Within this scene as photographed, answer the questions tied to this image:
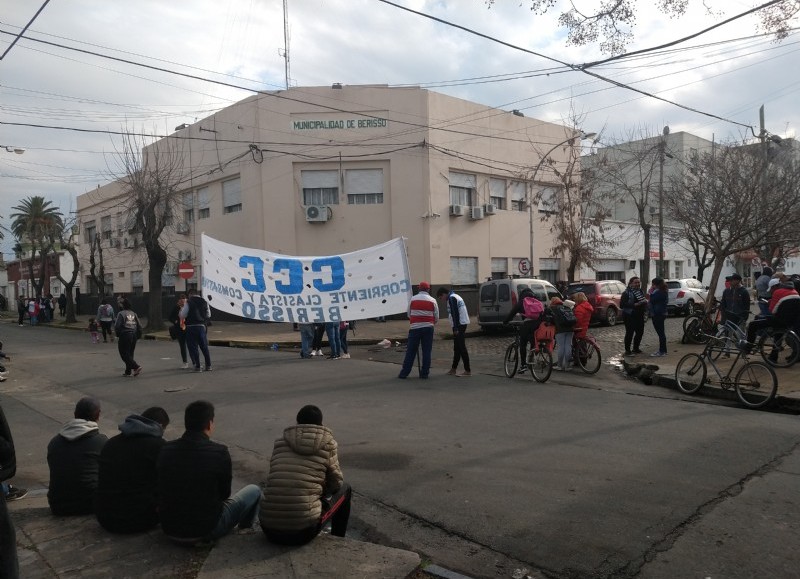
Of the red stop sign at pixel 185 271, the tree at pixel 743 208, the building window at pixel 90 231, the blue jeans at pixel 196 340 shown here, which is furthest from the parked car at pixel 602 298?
Answer: the building window at pixel 90 231

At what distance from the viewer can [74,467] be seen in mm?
4660

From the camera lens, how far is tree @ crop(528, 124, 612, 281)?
2719 cm

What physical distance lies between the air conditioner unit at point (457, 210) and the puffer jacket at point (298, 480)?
23.2 m

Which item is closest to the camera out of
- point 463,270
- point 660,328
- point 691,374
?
point 691,374

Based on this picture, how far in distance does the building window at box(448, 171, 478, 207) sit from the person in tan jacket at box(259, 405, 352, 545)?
23836 mm

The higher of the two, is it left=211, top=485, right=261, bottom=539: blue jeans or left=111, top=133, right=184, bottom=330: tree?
left=111, top=133, right=184, bottom=330: tree

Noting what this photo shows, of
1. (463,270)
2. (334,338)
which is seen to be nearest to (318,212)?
(463,270)

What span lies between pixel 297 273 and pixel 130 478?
30.5ft

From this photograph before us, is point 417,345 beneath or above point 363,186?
beneath

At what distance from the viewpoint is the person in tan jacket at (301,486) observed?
3.93m

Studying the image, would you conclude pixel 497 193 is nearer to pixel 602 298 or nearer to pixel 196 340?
pixel 602 298

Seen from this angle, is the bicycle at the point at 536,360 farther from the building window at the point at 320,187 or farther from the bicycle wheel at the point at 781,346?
the building window at the point at 320,187

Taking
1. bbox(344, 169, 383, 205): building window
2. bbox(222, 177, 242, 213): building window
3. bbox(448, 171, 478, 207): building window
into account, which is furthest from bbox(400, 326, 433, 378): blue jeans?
bbox(222, 177, 242, 213): building window

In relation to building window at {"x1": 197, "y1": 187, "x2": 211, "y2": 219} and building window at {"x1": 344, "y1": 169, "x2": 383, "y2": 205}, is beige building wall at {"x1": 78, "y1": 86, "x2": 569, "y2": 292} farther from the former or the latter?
building window at {"x1": 197, "y1": 187, "x2": 211, "y2": 219}
